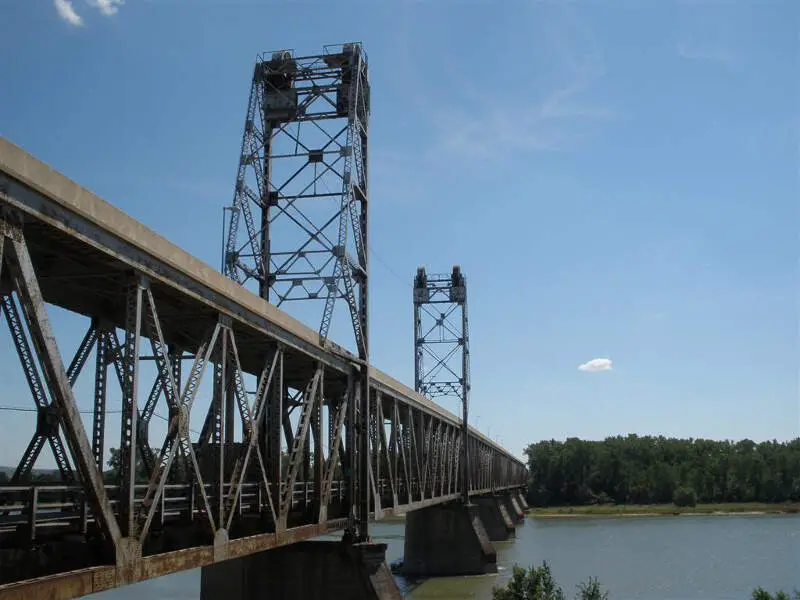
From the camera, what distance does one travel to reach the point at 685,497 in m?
132

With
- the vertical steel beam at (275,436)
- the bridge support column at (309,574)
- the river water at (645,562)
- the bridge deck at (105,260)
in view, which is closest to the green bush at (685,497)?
the river water at (645,562)

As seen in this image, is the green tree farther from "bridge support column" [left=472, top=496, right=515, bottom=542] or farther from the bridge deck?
"bridge support column" [left=472, top=496, right=515, bottom=542]

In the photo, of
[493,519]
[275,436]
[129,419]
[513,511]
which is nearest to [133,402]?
[129,419]

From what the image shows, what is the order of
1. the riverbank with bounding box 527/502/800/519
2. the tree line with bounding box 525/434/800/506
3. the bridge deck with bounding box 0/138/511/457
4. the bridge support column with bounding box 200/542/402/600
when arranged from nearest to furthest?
1. the bridge deck with bounding box 0/138/511/457
2. the bridge support column with bounding box 200/542/402/600
3. the riverbank with bounding box 527/502/800/519
4. the tree line with bounding box 525/434/800/506

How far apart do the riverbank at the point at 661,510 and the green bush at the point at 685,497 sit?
1.30 metres

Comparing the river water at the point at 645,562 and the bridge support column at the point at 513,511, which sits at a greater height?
the bridge support column at the point at 513,511

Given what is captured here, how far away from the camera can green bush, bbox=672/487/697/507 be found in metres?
132

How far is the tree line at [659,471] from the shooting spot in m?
137

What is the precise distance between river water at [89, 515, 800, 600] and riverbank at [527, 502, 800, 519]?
74.3 ft

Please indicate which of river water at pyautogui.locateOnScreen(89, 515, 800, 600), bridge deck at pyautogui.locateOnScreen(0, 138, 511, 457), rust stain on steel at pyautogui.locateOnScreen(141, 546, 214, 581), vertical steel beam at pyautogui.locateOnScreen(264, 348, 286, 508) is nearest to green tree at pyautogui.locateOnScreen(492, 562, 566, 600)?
vertical steel beam at pyautogui.locateOnScreen(264, 348, 286, 508)

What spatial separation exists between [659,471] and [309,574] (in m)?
131

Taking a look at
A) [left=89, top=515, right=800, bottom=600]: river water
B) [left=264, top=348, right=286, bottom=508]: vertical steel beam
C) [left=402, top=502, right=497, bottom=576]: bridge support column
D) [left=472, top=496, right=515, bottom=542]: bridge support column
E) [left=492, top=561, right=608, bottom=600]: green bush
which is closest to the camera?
[left=264, top=348, right=286, bottom=508]: vertical steel beam

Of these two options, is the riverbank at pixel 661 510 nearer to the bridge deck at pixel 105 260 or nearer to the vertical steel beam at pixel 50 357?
the bridge deck at pixel 105 260

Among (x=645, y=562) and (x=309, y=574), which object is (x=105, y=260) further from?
(x=645, y=562)
